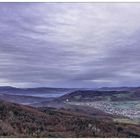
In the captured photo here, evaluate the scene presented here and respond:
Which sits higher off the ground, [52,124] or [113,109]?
[113,109]

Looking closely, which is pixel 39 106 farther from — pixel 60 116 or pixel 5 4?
pixel 5 4

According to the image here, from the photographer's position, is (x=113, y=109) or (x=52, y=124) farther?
(x=113, y=109)

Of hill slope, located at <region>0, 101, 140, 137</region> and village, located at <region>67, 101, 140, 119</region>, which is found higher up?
village, located at <region>67, 101, 140, 119</region>

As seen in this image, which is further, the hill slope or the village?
the village

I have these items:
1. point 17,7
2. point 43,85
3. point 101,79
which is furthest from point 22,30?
point 101,79

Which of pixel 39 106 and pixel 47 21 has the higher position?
pixel 47 21

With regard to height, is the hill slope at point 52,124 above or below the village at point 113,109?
below

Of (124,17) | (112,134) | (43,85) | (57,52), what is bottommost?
(112,134)

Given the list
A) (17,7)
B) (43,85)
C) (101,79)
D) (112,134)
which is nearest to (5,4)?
(17,7)

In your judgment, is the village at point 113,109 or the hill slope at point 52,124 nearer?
the hill slope at point 52,124
